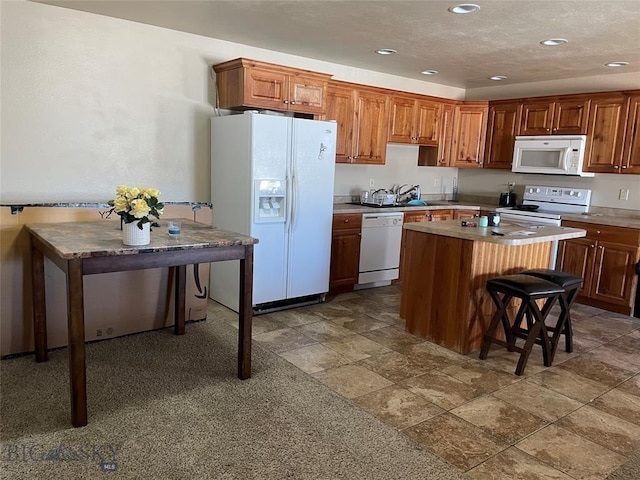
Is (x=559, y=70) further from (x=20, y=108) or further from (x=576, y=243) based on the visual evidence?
(x=20, y=108)

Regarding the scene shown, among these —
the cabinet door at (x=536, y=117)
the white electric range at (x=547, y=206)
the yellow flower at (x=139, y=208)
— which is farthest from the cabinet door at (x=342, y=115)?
the yellow flower at (x=139, y=208)

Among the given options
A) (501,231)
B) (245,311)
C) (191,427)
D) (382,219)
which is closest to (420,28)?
(501,231)

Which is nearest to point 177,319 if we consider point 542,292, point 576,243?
point 542,292

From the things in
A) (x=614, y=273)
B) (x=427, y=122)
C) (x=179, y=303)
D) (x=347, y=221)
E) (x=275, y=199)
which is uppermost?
(x=427, y=122)

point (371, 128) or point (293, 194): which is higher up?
point (371, 128)

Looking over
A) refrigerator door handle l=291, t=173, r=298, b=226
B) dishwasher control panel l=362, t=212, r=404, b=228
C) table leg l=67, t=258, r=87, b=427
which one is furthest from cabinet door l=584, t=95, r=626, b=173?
table leg l=67, t=258, r=87, b=427

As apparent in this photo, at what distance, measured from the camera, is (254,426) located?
8.03 ft

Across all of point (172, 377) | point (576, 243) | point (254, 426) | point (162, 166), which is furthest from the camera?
point (576, 243)

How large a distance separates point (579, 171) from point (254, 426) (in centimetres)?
434

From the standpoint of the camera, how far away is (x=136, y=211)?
2.40 m

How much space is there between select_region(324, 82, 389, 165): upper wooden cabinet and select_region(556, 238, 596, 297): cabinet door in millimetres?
2108

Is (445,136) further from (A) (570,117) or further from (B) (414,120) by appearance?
Answer: (A) (570,117)

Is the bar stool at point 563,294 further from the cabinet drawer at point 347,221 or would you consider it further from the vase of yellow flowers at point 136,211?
the vase of yellow flowers at point 136,211

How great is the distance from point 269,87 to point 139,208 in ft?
6.75
